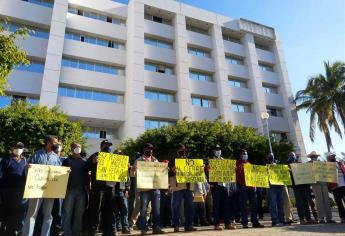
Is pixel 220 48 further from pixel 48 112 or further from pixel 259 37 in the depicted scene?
pixel 48 112

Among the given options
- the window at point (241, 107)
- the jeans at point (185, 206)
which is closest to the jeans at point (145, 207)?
the jeans at point (185, 206)

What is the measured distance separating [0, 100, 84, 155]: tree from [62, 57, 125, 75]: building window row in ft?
30.1

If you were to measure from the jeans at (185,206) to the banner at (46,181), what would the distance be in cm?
265

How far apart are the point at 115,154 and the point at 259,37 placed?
32.0 m

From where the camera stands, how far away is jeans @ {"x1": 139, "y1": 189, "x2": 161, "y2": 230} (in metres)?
7.19

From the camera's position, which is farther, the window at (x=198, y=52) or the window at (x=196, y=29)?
the window at (x=196, y=29)

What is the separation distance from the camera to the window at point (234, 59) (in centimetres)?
3370

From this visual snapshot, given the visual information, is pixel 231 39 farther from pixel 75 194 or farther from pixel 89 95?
pixel 75 194

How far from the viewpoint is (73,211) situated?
20.9 feet

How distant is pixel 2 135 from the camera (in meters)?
16.6

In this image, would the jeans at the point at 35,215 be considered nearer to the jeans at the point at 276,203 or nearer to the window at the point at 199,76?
the jeans at the point at 276,203

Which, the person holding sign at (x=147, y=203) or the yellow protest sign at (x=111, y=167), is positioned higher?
the yellow protest sign at (x=111, y=167)

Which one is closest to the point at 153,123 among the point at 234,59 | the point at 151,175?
the point at 234,59

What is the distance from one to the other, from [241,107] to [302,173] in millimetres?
23045
